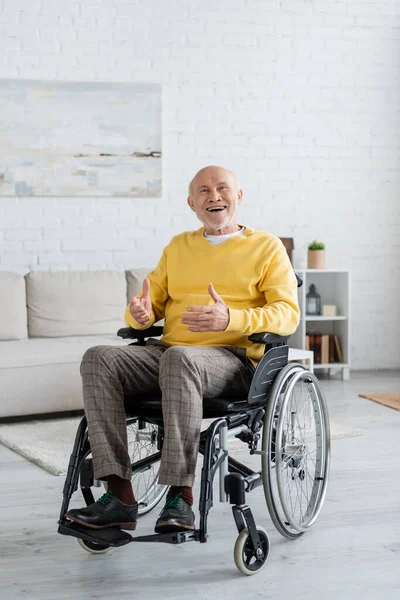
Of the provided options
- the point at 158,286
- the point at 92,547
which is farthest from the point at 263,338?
the point at 92,547

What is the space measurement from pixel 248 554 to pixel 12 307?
262 centimetres

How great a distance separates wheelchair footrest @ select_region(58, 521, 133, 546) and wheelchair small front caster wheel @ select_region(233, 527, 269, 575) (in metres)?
0.27

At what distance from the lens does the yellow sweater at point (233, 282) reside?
2461mm

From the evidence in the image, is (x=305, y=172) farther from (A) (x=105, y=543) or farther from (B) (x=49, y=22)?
(A) (x=105, y=543)

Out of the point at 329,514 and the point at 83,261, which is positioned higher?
the point at 83,261

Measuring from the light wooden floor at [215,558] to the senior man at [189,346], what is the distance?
0.54ft

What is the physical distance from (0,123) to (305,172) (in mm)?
1865

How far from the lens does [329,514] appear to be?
2723mm

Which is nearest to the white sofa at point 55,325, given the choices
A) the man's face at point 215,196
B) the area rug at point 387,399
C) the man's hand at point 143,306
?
the area rug at point 387,399

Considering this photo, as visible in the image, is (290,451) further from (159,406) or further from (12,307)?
(12,307)

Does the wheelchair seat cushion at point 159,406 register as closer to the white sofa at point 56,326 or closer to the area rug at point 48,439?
the area rug at point 48,439

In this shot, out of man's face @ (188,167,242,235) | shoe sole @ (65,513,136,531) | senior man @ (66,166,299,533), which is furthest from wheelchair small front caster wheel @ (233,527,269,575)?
man's face @ (188,167,242,235)

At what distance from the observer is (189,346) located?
237cm

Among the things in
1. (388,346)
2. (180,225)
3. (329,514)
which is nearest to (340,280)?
(388,346)
